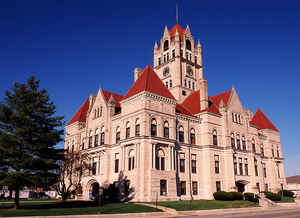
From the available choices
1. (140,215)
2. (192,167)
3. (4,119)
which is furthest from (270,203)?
(4,119)

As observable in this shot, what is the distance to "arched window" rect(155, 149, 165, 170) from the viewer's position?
38434 mm

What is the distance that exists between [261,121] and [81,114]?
128 feet

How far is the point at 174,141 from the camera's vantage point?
41.1 meters

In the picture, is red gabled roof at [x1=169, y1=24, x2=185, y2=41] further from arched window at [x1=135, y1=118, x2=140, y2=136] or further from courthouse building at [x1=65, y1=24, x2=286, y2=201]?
arched window at [x1=135, y1=118, x2=140, y2=136]

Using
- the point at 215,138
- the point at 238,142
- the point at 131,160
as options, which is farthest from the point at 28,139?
the point at 238,142

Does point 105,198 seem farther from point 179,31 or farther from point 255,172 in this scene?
point 179,31

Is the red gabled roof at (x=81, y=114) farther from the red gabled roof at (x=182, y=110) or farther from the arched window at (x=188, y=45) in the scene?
the arched window at (x=188, y=45)

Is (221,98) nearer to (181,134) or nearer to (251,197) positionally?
(181,134)

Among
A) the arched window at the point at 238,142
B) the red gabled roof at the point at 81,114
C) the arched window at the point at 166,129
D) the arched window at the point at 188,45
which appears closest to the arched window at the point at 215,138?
the arched window at the point at 238,142

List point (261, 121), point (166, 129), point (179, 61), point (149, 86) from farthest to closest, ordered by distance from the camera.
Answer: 1. point (261, 121)
2. point (179, 61)
3. point (166, 129)
4. point (149, 86)

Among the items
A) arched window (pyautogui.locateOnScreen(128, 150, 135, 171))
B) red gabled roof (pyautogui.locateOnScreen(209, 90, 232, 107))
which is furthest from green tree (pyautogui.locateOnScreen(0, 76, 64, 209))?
red gabled roof (pyautogui.locateOnScreen(209, 90, 232, 107))

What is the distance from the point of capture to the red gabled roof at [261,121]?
62.0 meters

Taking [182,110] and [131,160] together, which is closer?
[131,160]

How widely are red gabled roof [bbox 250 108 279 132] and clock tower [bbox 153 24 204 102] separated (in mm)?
14982
